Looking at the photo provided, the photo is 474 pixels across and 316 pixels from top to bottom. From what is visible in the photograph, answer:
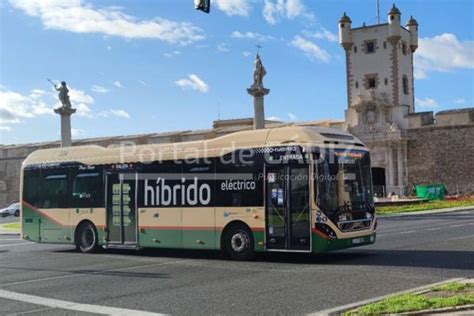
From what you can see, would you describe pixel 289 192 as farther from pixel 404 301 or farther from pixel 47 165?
pixel 47 165

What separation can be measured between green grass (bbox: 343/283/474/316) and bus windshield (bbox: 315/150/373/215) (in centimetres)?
499

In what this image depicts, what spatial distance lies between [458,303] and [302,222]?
19.9ft

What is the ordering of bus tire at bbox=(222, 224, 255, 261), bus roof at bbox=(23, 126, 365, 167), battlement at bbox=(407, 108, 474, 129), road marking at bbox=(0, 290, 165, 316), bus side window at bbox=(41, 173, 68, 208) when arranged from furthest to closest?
battlement at bbox=(407, 108, 474, 129)
bus side window at bbox=(41, 173, 68, 208)
bus tire at bbox=(222, 224, 255, 261)
bus roof at bbox=(23, 126, 365, 167)
road marking at bbox=(0, 290, 165, 316)

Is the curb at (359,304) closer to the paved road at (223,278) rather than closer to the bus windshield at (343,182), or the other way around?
the paved road at (223,278)

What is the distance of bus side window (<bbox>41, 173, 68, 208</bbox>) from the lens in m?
19.8

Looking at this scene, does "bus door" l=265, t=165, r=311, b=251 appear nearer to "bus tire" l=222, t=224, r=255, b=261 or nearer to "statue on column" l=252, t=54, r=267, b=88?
"bus tire" l=222, t=224, r=255, b=261

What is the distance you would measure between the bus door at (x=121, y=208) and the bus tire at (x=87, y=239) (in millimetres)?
692

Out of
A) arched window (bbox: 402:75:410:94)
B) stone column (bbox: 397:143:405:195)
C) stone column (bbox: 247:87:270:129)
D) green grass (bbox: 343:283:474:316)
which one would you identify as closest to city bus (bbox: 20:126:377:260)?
green grass (bbox: 343:283:474:316)

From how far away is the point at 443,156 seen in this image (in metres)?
61.0

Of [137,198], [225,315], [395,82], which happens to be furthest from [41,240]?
[395,82]

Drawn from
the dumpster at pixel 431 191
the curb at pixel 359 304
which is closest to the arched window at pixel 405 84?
the dumpster at pixel 431 191

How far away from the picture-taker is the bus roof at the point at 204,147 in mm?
14826

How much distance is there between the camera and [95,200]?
1878 centimetres

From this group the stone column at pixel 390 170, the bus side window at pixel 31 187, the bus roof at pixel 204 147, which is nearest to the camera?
the bus roof at pixel 204 147
